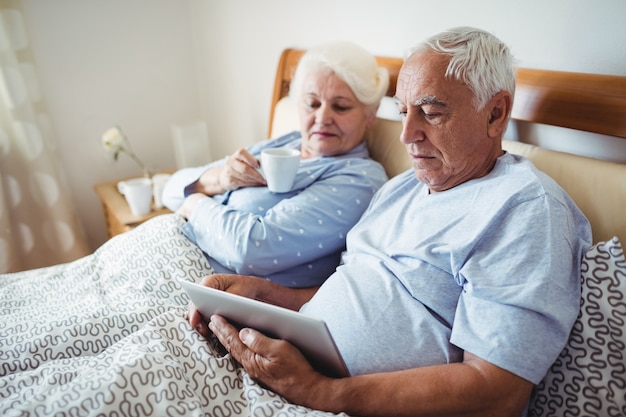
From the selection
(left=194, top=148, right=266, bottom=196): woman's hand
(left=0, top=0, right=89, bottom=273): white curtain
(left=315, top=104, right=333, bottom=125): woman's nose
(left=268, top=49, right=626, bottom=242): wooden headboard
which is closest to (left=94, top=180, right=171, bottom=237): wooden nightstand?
(left=0, top=0, right=89, bottom=273): white curtain

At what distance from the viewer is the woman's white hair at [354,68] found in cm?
142

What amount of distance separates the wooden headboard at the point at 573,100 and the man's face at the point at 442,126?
0.55ft

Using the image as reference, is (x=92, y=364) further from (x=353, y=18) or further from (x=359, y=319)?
(x=353, y=18)

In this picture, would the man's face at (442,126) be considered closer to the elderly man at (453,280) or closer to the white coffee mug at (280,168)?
the elderly man at (453,280)

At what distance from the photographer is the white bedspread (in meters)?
0.83

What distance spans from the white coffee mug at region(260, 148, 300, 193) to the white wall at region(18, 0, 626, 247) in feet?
1.95

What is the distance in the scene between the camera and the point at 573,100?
3.34ft

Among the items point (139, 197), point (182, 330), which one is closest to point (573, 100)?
point (182, 330)

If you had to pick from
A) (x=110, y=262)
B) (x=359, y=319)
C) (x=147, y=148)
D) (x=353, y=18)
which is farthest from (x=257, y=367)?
(x=147, y=148)

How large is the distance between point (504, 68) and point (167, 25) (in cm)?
218

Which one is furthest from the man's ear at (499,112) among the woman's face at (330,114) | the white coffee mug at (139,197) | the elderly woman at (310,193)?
the white coffee mug at (139,197)

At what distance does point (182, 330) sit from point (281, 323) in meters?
0.30

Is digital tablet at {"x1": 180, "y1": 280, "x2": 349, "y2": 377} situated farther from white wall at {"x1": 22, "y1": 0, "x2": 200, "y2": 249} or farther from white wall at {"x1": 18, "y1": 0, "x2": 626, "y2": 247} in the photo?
white wall at {"x1": 22, "y1": 0, "x2": 200, "y2": 249}

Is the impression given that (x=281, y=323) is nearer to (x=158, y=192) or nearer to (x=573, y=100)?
(x=573, y=100)
